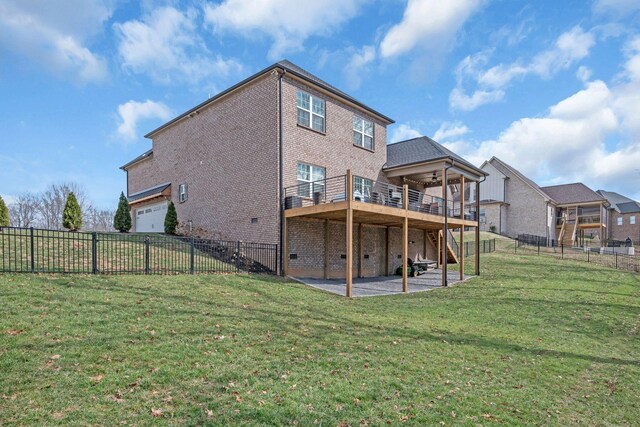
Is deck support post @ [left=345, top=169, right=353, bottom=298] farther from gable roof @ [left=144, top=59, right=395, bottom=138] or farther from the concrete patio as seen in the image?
gable roof @ [left=144, top=59, right=395, bottom=138]

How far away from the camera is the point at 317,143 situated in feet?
55.7

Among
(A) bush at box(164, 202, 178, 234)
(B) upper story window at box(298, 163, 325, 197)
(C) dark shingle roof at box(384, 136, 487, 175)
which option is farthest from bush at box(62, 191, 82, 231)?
(C) dark shingle roof at box(384, 136, 487, 175)

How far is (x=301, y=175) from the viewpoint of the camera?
16219 millimetres

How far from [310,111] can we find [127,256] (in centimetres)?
993

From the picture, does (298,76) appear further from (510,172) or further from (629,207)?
(629,207)

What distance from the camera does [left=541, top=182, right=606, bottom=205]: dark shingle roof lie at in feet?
139

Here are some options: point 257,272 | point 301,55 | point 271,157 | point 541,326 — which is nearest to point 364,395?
point 541,326

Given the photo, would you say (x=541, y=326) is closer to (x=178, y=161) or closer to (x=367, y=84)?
(x=367, y=84)

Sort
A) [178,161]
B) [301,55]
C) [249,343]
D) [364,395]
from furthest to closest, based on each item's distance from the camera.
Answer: [178,161]
[301,55]
[249,343]
[364,395]

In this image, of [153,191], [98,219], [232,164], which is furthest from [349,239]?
[98,219]

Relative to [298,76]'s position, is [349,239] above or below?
below

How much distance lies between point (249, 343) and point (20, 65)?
1742 centimetres

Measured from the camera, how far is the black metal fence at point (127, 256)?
413 inches

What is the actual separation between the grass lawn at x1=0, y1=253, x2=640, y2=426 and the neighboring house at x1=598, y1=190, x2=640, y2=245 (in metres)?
52.8
